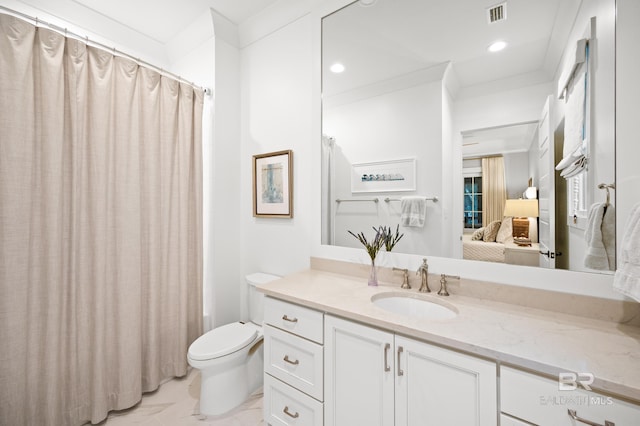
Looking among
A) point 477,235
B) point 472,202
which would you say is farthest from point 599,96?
point 477,235

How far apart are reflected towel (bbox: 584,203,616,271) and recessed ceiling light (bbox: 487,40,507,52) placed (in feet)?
2.70

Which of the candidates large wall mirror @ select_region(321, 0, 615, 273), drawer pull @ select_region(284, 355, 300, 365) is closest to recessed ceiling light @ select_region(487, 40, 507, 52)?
large wall mirror @ select_region(321, 0, 615, 273)

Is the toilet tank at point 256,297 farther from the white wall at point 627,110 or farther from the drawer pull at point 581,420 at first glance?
the white wall at point 627,110

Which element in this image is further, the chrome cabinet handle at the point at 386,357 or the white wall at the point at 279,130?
the white wall at the point at 279,130

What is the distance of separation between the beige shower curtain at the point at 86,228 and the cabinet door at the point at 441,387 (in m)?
1.66

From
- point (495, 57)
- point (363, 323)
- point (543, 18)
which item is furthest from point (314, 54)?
point (363, 323)

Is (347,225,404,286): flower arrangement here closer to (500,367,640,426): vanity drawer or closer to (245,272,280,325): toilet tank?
(500,367,640,426): vanity drawer

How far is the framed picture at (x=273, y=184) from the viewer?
6.66ft

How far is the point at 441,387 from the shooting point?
0.94 m

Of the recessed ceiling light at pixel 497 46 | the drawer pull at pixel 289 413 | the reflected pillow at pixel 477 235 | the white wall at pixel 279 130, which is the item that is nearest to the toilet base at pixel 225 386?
the drawer pull at pixel 289 413

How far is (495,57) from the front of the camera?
128cm

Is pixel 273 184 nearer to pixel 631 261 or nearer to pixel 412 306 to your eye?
pixel 412 306

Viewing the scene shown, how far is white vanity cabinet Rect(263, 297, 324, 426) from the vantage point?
126cm

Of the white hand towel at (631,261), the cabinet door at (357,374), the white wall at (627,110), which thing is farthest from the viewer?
the cabinet door at (357,374)
